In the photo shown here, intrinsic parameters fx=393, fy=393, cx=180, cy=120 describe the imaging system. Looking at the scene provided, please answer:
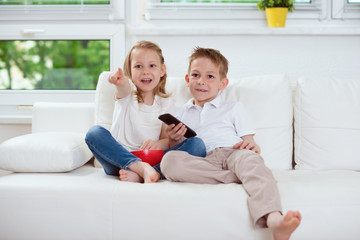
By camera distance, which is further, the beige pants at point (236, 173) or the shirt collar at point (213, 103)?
the shirt collar at point (213, 103)

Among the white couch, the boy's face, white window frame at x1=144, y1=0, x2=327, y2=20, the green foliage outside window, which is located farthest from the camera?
the green foliage outside window

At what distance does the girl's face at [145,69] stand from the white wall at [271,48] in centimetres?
54

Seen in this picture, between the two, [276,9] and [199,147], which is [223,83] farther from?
[276,9]

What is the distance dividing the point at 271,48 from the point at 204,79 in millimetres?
781

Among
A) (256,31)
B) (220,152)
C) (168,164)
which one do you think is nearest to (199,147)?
(220,152)

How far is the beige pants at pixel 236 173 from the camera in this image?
1.25 metres

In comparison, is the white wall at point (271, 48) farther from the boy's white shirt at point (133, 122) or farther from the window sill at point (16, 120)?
the window sill at point (16, 120)

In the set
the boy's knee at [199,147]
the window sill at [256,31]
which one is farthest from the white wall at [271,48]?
the boy's knee at [199,147]

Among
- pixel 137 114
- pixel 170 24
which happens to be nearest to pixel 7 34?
pixel 170 24

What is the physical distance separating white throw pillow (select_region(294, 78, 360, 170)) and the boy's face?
1.44ft

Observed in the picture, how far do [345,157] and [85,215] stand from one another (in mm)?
1189

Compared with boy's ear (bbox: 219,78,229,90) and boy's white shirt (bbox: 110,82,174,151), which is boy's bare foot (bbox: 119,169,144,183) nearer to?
boy's white shirt (bbox: 110,82,174,151)

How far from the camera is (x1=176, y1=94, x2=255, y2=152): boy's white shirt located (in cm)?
172

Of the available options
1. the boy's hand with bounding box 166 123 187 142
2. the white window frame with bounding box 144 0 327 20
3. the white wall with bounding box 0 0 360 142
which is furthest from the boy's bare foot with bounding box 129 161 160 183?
the white window frame with bounding box 144 0 327 20
